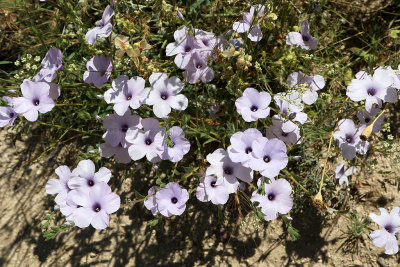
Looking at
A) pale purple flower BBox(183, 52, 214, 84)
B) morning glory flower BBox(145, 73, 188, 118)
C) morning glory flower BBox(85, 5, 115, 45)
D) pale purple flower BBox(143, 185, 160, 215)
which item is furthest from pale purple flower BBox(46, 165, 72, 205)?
pale purple flower BBox(183, 52, 214, 84)

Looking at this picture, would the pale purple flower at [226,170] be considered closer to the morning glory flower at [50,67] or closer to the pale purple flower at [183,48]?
the pale purple flower at [183,48]

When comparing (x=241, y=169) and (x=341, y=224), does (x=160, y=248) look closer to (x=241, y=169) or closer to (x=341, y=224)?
(x=241, y=169)

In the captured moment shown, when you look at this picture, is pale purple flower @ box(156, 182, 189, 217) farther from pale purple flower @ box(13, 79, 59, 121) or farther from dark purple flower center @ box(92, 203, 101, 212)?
pale purple flower @ box(13, 79, 59, 121)

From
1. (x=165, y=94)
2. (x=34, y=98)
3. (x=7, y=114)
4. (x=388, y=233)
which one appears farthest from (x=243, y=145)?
(x=7, y=114)

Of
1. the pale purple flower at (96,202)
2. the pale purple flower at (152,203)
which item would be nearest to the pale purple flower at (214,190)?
the pale purple flower at (152,203)

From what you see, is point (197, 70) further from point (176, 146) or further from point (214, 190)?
point (214, 190)

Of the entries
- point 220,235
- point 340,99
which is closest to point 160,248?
point 220,235
